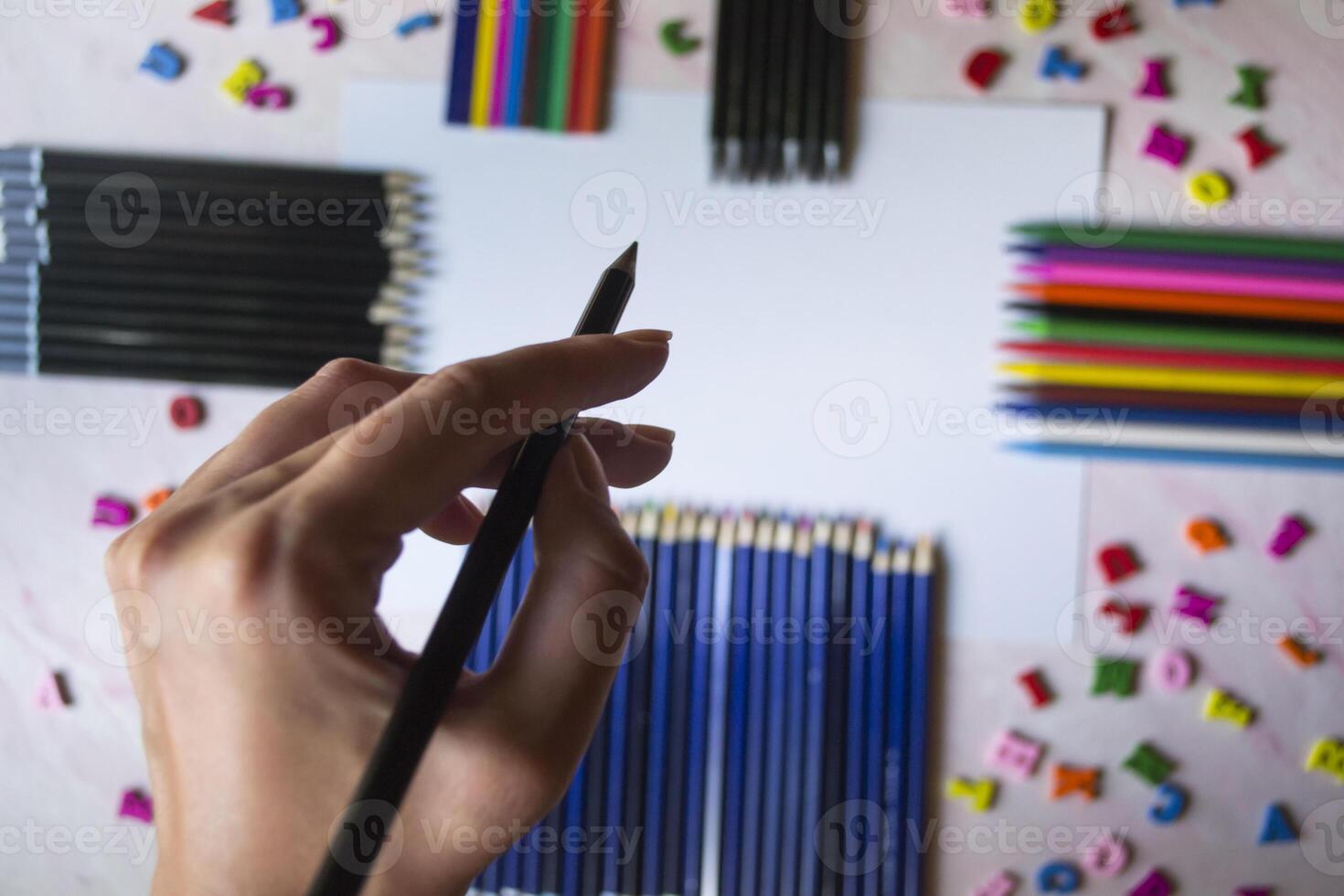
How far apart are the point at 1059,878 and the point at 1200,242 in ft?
1.73

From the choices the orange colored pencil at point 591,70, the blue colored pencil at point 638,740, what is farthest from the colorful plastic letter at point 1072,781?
the orange colored pencil at point 591,70

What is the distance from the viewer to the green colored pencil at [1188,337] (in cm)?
73

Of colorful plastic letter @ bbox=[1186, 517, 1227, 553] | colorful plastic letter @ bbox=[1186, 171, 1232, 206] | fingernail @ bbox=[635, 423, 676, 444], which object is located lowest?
colorful plastic letter @ bbox=[1186, 517, 1227, 553]

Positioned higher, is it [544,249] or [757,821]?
[544,249]

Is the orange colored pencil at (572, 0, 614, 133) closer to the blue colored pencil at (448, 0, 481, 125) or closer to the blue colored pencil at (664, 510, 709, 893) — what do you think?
the blue colored pencil at (448, 0, 481, 125)

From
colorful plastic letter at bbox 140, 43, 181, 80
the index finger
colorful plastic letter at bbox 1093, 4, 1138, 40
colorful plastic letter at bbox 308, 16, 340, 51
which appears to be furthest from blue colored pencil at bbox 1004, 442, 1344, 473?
colorful plastic letter at bbox 140, 43, 181, 80

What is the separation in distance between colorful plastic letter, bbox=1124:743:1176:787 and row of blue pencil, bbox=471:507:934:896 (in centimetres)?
17

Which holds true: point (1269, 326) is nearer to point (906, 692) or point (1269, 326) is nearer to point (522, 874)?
point (906, 692)

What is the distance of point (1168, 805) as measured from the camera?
0.75 m

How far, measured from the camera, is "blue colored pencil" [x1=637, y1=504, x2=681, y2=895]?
2.41ft

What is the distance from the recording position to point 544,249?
2.48 ft

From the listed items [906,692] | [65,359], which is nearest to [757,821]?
[906,692]

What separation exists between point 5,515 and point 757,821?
698 mm

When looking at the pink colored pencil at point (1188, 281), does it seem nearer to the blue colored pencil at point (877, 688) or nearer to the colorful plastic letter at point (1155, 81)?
the colorful plastic letter at point (1155, 81)
